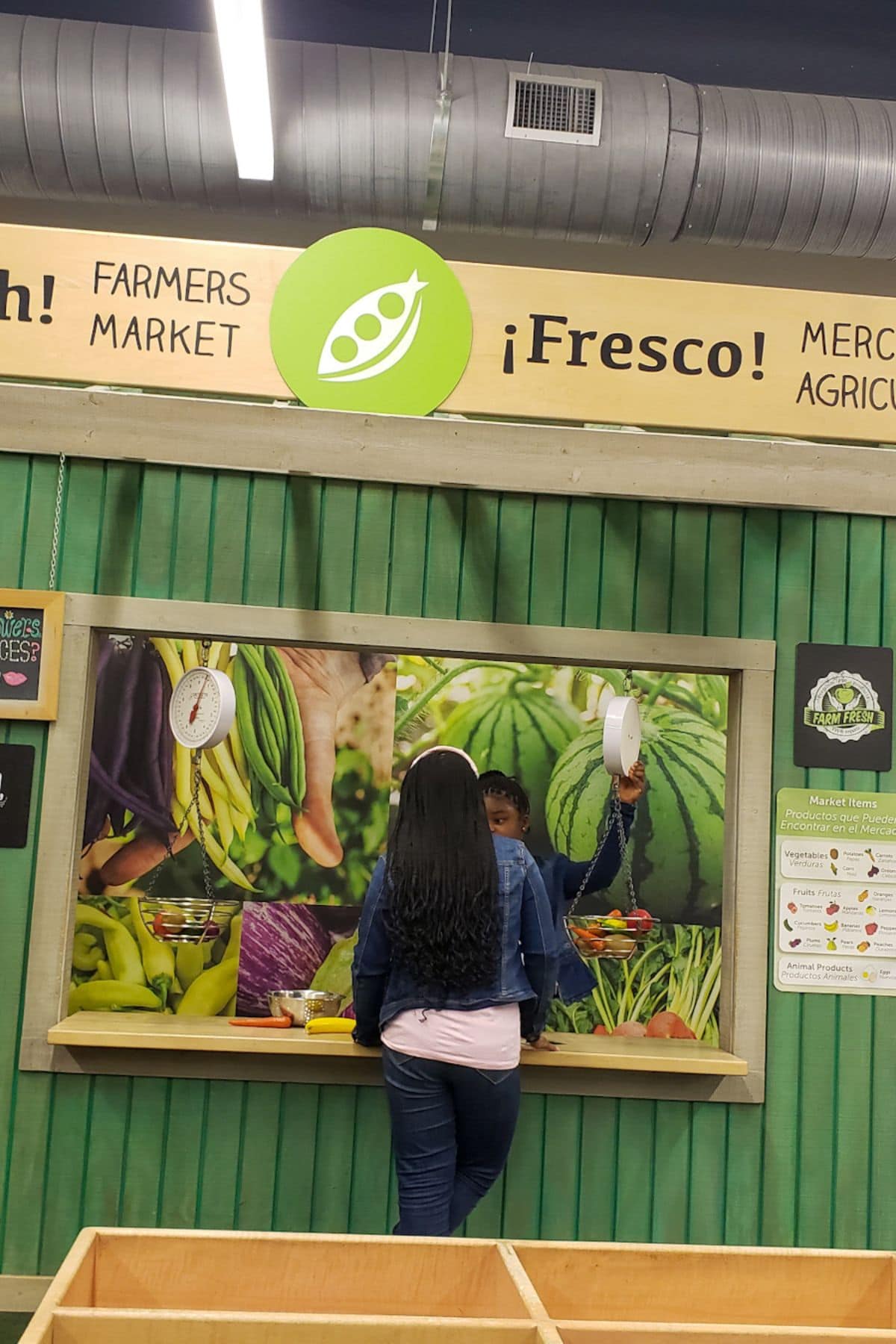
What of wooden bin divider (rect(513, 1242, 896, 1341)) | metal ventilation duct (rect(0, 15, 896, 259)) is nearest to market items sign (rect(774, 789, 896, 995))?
wooden bin divider (rect(513, 1242, 896, 1341))

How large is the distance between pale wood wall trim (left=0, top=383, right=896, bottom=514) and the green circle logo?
0.28 metres

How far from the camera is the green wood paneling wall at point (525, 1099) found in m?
3.86

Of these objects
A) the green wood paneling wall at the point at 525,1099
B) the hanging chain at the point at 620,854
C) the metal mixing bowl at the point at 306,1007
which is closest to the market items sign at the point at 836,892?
the green wood paneling wall at the point at 525,1099

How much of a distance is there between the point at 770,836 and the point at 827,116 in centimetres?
316

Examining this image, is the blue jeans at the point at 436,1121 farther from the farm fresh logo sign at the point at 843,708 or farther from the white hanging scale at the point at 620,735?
the farm fresh logo sign at the point at 843,708

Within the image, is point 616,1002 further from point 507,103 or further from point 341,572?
point 507,103

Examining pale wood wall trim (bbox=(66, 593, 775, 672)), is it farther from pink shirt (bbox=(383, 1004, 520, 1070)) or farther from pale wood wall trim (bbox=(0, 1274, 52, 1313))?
pale wood wall trim (bbox=(0, 1274, 52, 1313))

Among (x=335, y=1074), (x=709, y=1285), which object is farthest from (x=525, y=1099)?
(x=709, y=1285)

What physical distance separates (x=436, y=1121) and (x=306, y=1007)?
0.80m

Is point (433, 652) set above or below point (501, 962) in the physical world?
above

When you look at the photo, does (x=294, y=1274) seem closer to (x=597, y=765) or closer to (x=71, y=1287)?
(x=71, y=1287)

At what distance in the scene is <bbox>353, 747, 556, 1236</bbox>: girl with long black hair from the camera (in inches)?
133

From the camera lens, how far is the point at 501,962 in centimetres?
345

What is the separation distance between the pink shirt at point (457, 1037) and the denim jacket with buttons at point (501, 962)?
0.08ft
